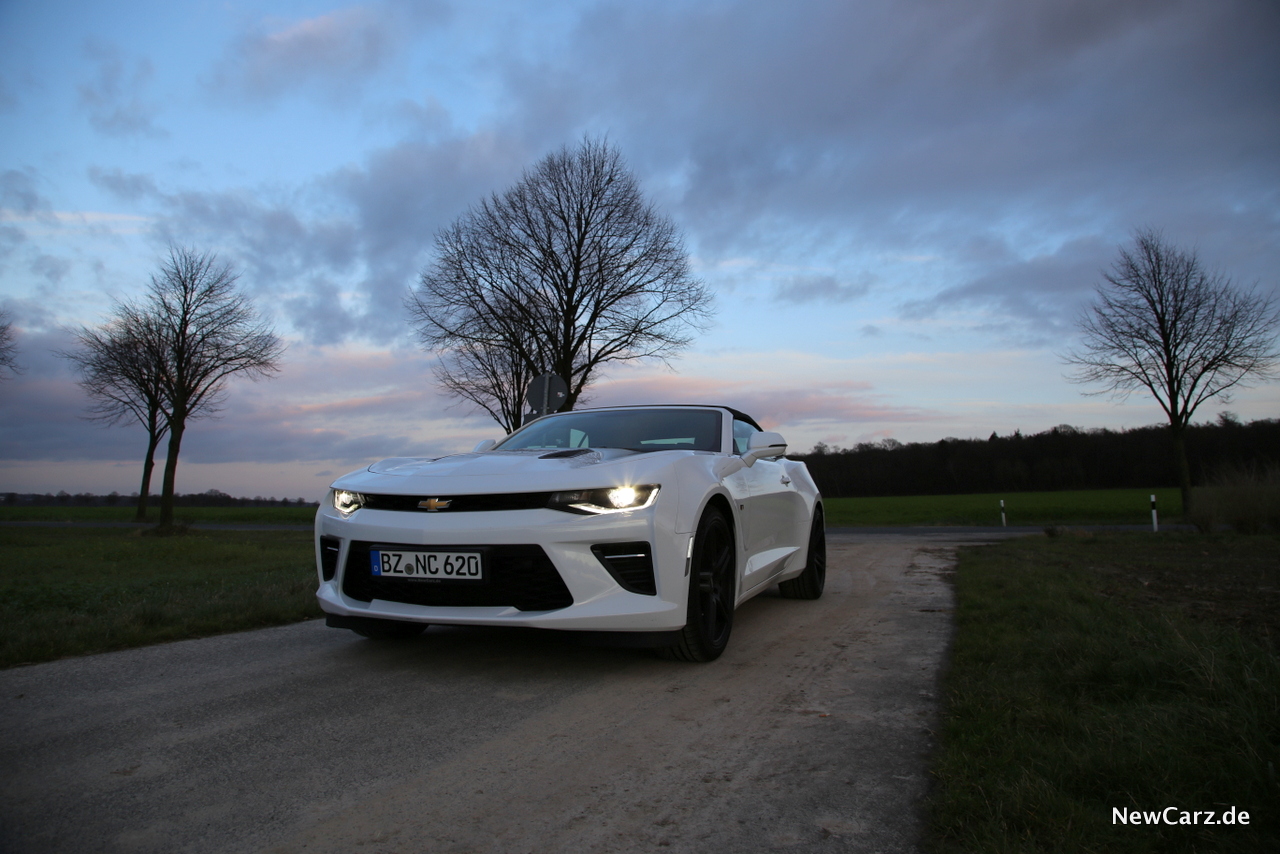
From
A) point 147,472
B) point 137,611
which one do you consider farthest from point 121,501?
point 137,611

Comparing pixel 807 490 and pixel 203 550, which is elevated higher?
pixel 807 490

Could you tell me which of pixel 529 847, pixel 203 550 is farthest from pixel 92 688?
pixel 203 550

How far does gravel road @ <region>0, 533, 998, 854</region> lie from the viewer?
1902mm

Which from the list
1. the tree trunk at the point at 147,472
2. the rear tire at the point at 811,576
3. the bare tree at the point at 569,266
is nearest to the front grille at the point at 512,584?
the rear tire at the point at 811,576

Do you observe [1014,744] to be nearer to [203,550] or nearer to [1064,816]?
[1064,816]

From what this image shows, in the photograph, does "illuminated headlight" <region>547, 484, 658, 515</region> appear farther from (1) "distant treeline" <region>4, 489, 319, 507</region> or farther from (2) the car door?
(1) "distant treeline" <region>4, 489, 319, 507</region>

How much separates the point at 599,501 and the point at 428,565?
79cm

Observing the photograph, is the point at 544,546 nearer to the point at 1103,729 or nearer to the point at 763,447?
the point at 763,447

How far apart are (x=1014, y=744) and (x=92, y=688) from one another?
139 inches

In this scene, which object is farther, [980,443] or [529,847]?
[980,443]

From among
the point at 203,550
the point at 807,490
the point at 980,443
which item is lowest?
the point at 203,550

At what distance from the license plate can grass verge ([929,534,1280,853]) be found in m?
1.92

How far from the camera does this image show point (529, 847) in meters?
1.81

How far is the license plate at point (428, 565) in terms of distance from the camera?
3.23 meters
